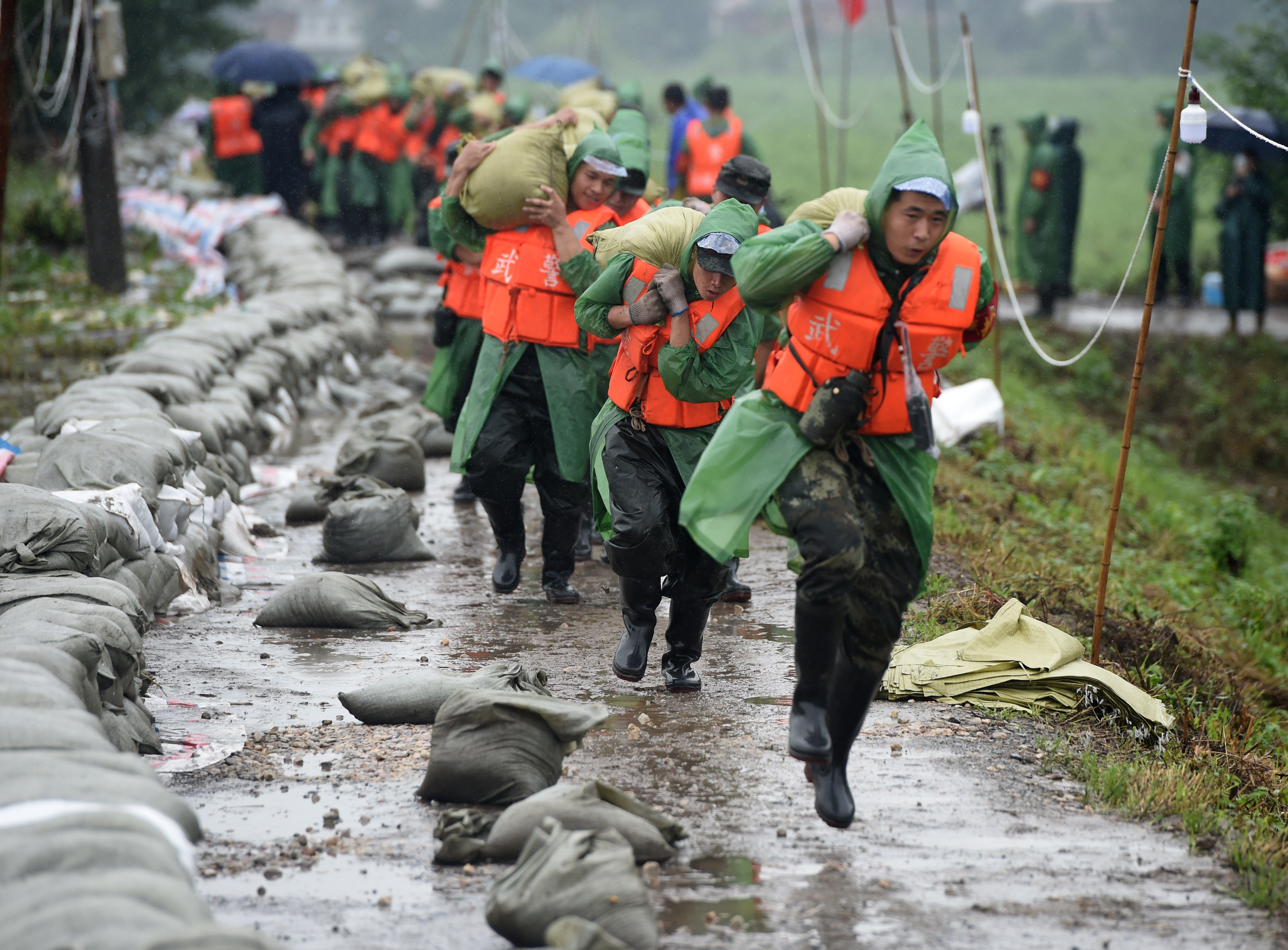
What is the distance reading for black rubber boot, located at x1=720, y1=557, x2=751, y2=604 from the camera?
5645mm

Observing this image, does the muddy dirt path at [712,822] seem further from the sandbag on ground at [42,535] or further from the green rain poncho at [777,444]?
the green rain poncho at [777,444]

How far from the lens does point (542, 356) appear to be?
5.29 meters

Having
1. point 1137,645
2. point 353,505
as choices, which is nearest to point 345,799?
point 353,505

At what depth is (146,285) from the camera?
13.7 metres

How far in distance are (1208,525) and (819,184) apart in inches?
831

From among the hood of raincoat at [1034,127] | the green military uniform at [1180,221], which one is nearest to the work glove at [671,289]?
the green military uniform at [1180,221]

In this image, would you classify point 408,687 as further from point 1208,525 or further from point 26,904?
point 1208,525

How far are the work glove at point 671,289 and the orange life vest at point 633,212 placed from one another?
4.46 feet

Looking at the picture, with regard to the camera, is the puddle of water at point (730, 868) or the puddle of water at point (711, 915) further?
the puddle of water at point (730, 868)

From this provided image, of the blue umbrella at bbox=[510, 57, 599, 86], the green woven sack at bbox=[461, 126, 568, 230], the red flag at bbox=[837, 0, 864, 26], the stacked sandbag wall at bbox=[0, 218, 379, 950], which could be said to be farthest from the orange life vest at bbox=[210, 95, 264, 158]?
the green woven sack at bbox=[461, 126, 568, 230]

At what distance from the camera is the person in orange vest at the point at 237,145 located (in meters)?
17.9

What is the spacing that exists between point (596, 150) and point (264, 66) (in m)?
13.3

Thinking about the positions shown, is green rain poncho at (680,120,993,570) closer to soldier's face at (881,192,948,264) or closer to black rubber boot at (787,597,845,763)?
soldier's face at (881,192,948,264)

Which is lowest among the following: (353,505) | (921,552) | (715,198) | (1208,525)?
(1208,525)
